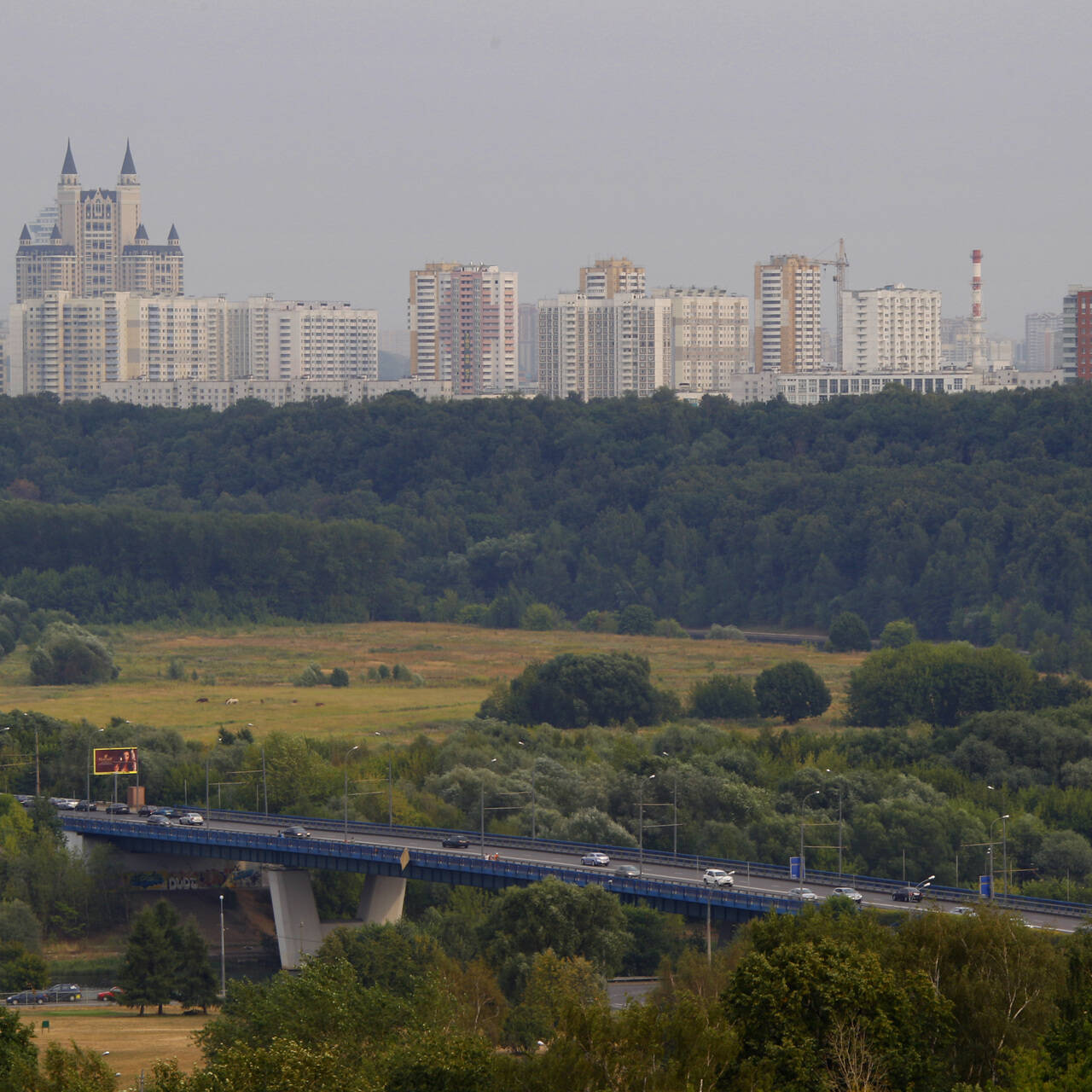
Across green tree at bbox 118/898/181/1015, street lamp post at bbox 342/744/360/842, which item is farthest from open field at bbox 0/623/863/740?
green tree at bbox 118/898/181/1015

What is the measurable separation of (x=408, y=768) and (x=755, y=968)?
56.1m

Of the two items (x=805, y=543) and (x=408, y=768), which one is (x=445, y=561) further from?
(x=408, y=768)

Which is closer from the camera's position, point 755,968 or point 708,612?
point 755,968

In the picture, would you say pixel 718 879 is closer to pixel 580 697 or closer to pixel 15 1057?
pixel 15 1057

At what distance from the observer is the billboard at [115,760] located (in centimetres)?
9375

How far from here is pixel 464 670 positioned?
14488 cm

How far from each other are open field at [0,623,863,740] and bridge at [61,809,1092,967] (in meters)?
25.2

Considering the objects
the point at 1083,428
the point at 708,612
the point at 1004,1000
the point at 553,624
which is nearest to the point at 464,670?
the point at 553,624

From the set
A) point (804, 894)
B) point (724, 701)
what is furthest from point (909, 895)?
point (724, 701)

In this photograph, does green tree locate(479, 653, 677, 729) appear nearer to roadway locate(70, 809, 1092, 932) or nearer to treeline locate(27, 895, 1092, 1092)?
roadway locate(70, 809, 1092, 932)

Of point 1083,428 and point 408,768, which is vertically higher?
point 1083,428

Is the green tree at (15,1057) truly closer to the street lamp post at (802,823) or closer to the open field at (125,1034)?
the open field at (125,1034)

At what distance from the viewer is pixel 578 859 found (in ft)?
251

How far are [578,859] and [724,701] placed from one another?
4848cm
